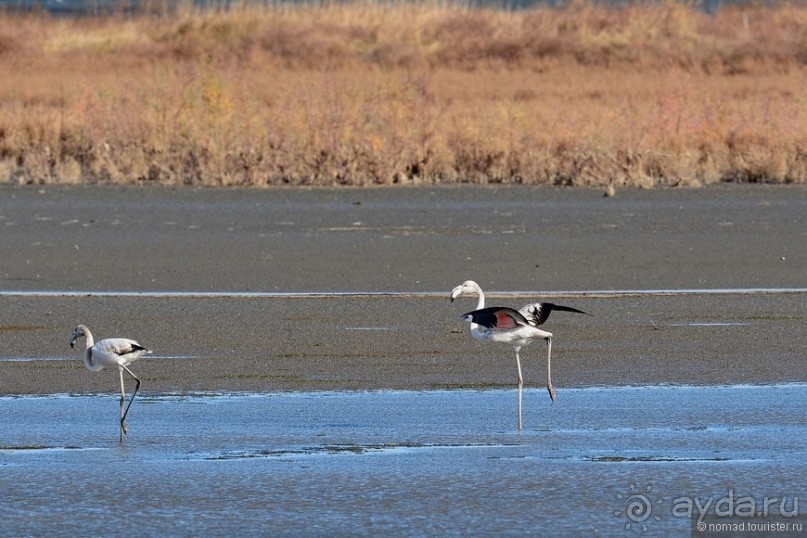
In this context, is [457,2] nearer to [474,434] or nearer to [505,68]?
[505,68]

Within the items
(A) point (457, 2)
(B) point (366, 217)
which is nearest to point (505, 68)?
(A) point (457, 2)

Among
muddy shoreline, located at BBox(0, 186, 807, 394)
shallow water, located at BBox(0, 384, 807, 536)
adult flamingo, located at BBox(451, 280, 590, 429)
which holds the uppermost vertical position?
adult flamingo, located at BBox(451, 280, 590, 429)

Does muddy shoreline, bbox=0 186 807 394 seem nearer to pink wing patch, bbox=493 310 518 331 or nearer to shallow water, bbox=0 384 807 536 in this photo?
shallow water, bbox=0 384 807 536

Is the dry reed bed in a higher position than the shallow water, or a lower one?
lower

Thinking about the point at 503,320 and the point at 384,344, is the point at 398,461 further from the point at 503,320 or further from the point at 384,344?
the point at 384,344

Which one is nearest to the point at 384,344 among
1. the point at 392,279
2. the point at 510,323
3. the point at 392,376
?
the point at 392,376

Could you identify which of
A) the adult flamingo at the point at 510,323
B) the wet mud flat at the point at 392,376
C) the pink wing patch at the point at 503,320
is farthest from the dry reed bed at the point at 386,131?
the pink wing patch at the point at 503,320

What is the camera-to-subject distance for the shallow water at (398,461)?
679 cm

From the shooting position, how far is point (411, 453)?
7.89 metres

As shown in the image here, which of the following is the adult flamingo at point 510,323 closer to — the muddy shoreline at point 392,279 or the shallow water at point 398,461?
the shallow water at point 398,461

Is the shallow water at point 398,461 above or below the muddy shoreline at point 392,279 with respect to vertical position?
above

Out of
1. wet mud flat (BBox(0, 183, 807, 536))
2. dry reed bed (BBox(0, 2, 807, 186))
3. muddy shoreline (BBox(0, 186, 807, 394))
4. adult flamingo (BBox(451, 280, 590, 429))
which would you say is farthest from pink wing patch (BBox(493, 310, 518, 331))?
dry reed bed (BBox(0, 2, 807, 186))

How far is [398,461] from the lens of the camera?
7742mm

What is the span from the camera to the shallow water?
6785mm
